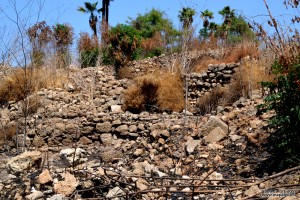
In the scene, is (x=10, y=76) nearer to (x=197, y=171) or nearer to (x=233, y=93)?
(x=233, y=93)

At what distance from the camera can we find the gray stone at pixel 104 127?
9305 millimetres

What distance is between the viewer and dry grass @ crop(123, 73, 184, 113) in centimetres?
1062

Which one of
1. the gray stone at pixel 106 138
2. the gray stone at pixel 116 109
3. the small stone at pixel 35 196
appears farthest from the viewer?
the gray stone at pixel 116 109

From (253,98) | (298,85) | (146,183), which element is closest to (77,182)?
(146,183)

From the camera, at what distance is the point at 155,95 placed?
36.0 feet

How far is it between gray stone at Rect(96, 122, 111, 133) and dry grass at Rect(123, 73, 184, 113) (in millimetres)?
1656

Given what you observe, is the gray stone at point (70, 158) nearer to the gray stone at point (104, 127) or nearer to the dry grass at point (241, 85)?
the gray stone at point (104, 127)

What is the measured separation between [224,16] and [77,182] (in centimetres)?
2129

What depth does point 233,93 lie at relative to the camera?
10125 millimetres

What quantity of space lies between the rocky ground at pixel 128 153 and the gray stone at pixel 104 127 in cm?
2

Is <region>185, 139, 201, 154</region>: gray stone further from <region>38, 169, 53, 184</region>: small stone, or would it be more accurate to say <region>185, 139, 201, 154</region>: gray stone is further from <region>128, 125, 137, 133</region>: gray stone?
<region>38, 169, 53, 184</region>: small stone

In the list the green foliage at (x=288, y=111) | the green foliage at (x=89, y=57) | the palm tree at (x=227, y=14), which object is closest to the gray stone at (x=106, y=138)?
the green foliage at (x=288, y=111)

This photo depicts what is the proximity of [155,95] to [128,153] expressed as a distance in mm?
3494

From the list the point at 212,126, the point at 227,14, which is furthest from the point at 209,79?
the point at 227,14
